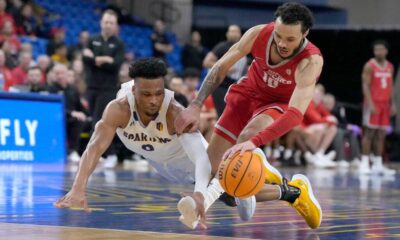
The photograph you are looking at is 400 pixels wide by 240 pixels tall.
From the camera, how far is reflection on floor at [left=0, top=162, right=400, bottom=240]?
5.37 meters

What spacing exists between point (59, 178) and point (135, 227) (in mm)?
4394

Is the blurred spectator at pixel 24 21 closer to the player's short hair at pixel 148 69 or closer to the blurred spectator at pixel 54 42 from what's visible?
the blurred spectator at pixel 54 42

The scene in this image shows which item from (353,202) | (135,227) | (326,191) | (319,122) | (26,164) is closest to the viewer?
(135,227)

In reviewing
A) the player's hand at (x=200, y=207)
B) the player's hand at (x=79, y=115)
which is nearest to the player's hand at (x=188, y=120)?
the player's hand at (x=200, y=207)

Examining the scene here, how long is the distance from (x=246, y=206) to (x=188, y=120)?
713 mm

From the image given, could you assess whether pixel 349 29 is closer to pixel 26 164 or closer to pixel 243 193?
pixel 26 164

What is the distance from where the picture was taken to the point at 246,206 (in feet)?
19.6

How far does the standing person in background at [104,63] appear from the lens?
41.3 ft

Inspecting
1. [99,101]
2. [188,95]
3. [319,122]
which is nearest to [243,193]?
[99,101]

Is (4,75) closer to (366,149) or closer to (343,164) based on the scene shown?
(366,149)

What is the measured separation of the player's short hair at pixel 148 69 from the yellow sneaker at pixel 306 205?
130 cm

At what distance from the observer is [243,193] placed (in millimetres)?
5578

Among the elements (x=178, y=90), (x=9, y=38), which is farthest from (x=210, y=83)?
(x=9, y=38)

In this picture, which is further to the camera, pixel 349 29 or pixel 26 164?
pixel 349 29
